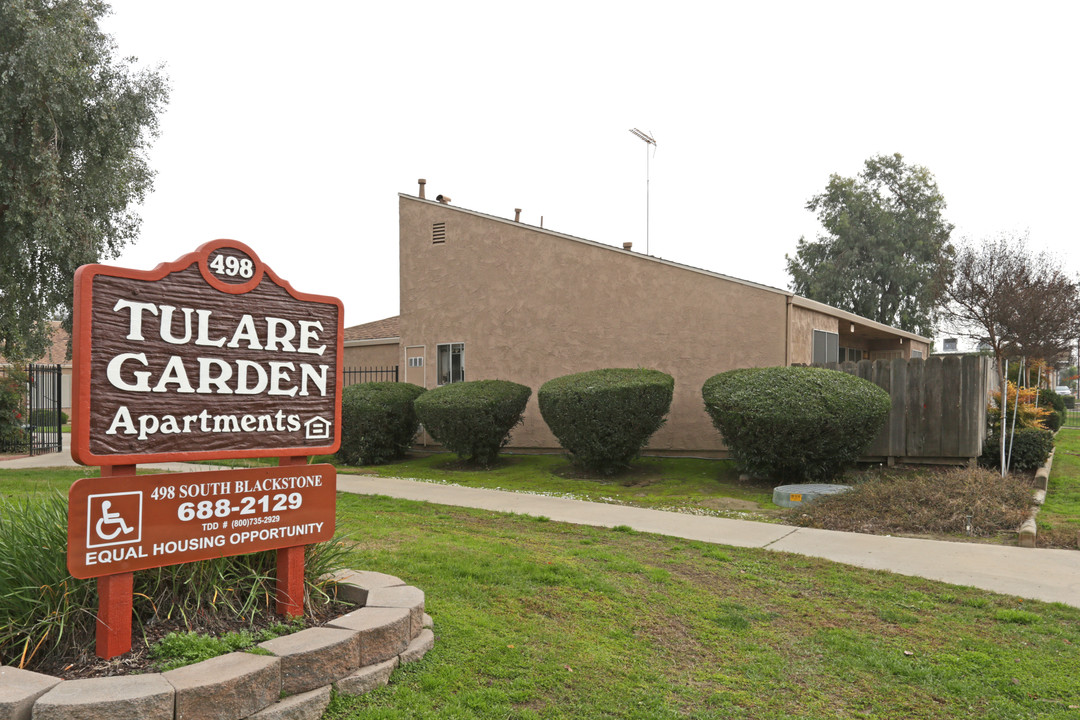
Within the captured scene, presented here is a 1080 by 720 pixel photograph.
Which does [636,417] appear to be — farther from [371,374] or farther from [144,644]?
[144,644]

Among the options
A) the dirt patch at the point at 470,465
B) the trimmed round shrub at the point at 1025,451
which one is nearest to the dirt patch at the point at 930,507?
the trimmed round shrub at the point at 1025,451

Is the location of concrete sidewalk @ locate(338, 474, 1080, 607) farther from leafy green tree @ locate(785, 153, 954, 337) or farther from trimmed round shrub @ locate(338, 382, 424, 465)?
leafy green tree @ locate(785, 153, 954, 337)

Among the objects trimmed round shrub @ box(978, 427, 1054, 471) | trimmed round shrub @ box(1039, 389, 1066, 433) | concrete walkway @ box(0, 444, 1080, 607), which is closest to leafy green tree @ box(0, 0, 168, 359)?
concrete walkway @ box(0, 444, 1080, 607)

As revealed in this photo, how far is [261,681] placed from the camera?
3.32m

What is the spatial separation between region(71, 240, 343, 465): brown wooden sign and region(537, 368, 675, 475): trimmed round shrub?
8134 mm

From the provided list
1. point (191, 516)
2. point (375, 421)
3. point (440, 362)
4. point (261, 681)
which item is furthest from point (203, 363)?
point (440, 362)

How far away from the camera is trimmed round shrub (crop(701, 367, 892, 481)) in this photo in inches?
422

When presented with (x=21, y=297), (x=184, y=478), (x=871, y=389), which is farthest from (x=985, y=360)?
(x=21, y=297)

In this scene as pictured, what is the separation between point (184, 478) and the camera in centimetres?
378

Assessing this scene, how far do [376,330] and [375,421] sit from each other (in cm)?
702

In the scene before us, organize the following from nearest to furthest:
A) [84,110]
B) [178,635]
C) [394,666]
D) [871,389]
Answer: [178,635] → [394,666] → [871,389] → [84,110]

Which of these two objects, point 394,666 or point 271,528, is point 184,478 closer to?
point 271,528

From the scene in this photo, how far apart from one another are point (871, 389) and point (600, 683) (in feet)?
28.8

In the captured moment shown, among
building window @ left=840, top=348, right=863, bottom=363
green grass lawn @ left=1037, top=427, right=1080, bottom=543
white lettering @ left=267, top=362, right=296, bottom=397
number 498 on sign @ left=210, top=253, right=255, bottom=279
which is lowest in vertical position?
green grass lawn @ left=1037, top=427, right=1080, bottom=543
